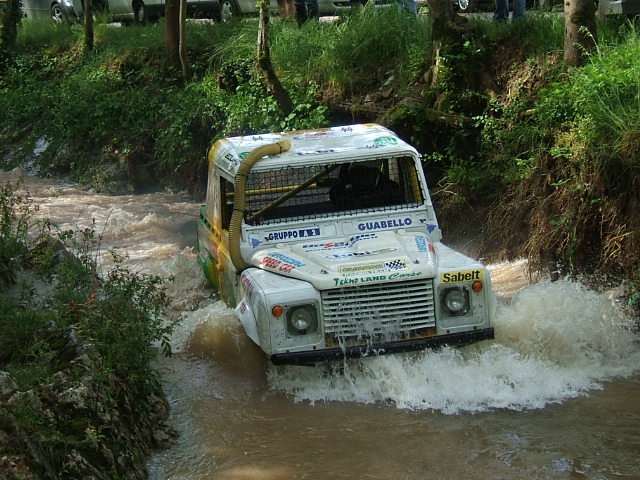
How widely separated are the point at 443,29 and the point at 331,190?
168 inches

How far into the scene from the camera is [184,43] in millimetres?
15773

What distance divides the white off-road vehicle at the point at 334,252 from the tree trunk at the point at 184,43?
722cm

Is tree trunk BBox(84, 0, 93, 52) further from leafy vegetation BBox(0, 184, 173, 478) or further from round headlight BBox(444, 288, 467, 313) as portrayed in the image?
round headlight BBox(444, 288, 467, 313)

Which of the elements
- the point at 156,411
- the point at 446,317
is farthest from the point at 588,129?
the point at 156,411

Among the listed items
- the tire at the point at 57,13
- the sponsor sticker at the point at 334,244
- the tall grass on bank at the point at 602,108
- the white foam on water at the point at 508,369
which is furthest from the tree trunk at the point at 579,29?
the tire at the point at 57,13

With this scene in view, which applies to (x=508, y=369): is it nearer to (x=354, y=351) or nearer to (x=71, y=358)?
(x=354, y=351)

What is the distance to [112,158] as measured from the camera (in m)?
16.2

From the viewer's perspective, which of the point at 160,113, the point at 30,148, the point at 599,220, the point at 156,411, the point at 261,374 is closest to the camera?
the point at 156,411

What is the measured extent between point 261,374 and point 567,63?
16.3ft

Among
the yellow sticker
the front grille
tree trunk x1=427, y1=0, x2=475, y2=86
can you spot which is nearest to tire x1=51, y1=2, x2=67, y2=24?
tree trunk x1=427, y1=0, x2=475, y2=86

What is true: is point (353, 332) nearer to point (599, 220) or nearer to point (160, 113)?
point (599, 220)

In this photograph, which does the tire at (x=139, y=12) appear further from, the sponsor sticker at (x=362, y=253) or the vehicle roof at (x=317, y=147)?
the sponsor sticker at (x=362, y=253)

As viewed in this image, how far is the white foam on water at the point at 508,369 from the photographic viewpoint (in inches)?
260

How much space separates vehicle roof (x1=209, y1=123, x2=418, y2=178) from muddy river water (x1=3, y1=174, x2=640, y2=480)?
130 cm
